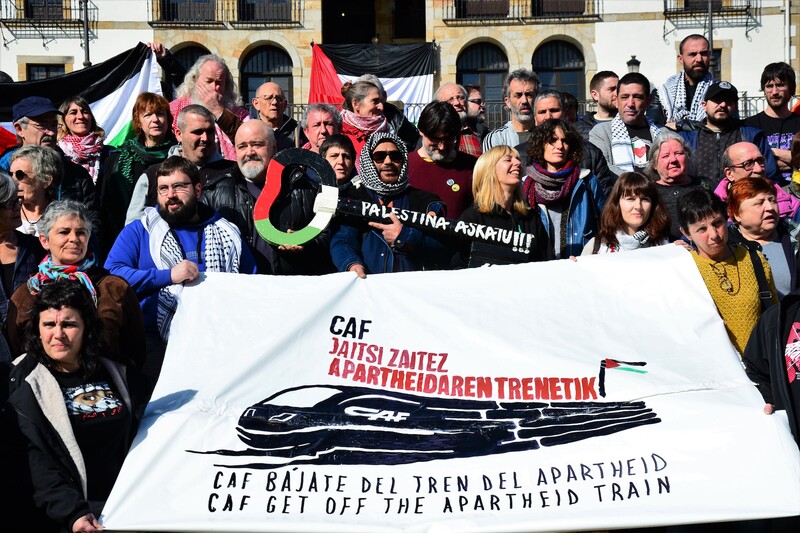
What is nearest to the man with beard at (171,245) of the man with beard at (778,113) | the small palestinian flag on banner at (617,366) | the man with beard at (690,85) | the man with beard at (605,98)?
the small palestinian flag on banner at (617,366)

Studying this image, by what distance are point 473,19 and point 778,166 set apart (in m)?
25.1

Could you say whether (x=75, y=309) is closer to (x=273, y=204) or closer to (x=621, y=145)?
(x=273, y=204)

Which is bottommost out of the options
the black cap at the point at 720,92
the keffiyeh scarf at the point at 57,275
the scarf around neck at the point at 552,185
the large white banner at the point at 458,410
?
the large white banner at the point at 458,410

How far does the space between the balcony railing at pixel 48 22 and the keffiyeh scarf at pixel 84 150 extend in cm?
2569

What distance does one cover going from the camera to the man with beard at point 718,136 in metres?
8.17

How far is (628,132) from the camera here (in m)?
8.20

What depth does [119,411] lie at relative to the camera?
498 cm

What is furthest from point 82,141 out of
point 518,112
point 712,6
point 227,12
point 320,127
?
point 712,6

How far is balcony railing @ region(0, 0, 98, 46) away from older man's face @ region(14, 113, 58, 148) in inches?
1015

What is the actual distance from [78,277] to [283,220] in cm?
151

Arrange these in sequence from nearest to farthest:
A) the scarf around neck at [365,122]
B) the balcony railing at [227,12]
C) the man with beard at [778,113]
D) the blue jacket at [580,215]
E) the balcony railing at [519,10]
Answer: the blue jacket at [580,215], the scarf around neck at [365,122], the man with beard at [778,113], the balcony railing at [519,10], the balcony railing at [227,12]

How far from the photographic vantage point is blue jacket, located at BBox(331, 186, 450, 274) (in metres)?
6.38

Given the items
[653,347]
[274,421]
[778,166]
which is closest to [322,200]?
[274,421]

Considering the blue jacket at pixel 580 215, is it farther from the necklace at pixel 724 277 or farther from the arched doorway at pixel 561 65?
the arched doorway at pixel 561 65
